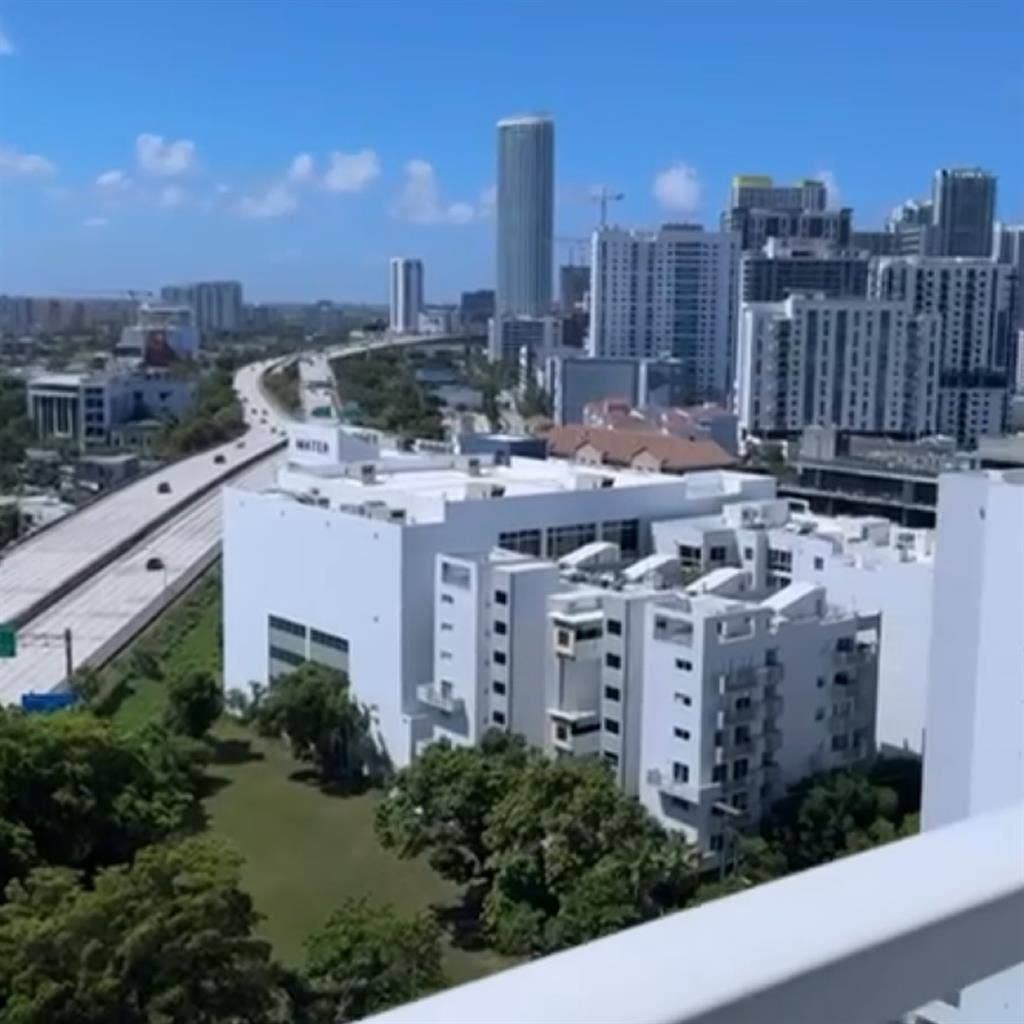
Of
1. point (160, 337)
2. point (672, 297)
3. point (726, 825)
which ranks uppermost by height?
point (672, 297)

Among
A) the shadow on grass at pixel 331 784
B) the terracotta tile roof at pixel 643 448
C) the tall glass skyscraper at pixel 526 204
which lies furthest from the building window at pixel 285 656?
the tall glass skyscraper at pixel 526 204

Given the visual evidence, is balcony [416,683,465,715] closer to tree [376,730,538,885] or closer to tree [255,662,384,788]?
tree [255,662,384,788]

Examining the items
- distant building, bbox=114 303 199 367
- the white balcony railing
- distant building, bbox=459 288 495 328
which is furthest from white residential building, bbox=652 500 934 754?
distant building, bbox=459 288 495 328

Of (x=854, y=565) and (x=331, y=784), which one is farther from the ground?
(x=854, y=565)

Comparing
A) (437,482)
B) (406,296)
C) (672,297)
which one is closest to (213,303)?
(406,296)

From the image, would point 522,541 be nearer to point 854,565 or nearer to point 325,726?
point 325,726

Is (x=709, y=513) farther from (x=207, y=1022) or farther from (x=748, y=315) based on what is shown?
(x=748, y=315)

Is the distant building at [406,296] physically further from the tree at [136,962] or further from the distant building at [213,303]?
the tree at [136,962]
